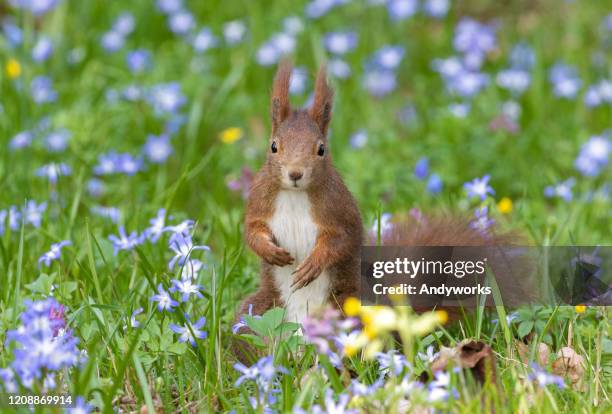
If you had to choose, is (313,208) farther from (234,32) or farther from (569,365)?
(234,32)

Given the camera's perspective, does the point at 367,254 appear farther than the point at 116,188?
No

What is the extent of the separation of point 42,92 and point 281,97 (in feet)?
8.44

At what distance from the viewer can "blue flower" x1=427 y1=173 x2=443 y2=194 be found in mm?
4336

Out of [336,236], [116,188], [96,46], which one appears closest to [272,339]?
[336,236]

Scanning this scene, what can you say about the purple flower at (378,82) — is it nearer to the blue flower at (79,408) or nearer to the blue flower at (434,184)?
the blue flower at (434,184)

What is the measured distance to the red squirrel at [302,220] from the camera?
292 cm

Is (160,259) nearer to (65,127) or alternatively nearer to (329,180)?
(329,180)

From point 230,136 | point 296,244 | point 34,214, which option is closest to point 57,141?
point 230,136

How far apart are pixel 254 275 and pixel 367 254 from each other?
567mm

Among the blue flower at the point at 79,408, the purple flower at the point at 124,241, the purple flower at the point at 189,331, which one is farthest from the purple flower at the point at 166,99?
the blue flower at the point at 79,408

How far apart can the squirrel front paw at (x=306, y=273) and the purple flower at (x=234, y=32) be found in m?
3.40

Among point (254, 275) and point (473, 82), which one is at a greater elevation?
point (473, 82)

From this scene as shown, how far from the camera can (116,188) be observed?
463cm

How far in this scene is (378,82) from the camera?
19.2 feet
